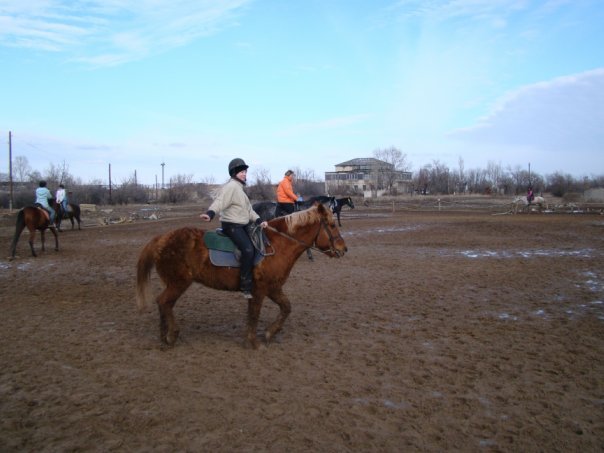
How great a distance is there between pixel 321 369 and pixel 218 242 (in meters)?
2.02

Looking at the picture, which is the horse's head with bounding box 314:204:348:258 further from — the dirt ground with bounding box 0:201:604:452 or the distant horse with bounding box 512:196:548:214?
the distant horse with bounding box 512:196:548:214

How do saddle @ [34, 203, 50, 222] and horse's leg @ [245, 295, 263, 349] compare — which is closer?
horse's leg @ [245, 295, 263, 349]

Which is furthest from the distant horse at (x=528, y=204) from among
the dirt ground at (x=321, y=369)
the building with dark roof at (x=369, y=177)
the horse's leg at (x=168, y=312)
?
the building with dark roof at (x=369, y=177)

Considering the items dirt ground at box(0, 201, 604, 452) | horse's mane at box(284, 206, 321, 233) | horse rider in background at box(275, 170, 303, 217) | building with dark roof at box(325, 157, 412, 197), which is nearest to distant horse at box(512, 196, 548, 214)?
horse rider in background at box(275, 170, 303, 217)

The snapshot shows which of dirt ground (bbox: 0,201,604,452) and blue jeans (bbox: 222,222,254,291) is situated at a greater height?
blue jeans (bbox: 222,222,254,291)

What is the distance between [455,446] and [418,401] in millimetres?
766

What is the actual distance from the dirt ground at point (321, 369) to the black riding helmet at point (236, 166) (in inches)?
90.4

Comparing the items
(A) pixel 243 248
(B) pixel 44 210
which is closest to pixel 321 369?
(A) pixel 243 248

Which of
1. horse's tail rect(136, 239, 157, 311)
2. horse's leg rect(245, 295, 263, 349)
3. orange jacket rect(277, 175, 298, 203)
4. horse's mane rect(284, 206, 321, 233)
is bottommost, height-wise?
horse's leg rect(245, 295, 263, 349)

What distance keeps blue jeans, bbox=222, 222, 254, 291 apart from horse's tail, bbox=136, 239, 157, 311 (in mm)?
990

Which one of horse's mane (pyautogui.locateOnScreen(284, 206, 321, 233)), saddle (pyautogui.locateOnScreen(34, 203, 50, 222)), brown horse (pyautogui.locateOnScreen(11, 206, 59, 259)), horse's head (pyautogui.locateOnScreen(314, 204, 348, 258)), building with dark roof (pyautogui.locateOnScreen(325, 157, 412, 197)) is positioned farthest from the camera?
building with dark roof (pyautogui.locateOnScreen(325, 157, 412, 197))

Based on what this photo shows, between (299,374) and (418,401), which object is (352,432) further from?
(299,374)

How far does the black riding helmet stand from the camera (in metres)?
5.88

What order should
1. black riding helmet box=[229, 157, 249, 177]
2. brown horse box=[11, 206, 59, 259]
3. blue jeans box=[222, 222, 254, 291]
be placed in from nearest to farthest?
blue jeans box=[222, 222, 254, 291] < black riding helmet box=[229, 157, 249, 177] < brown horse box=[11, 206, 59, 259]
